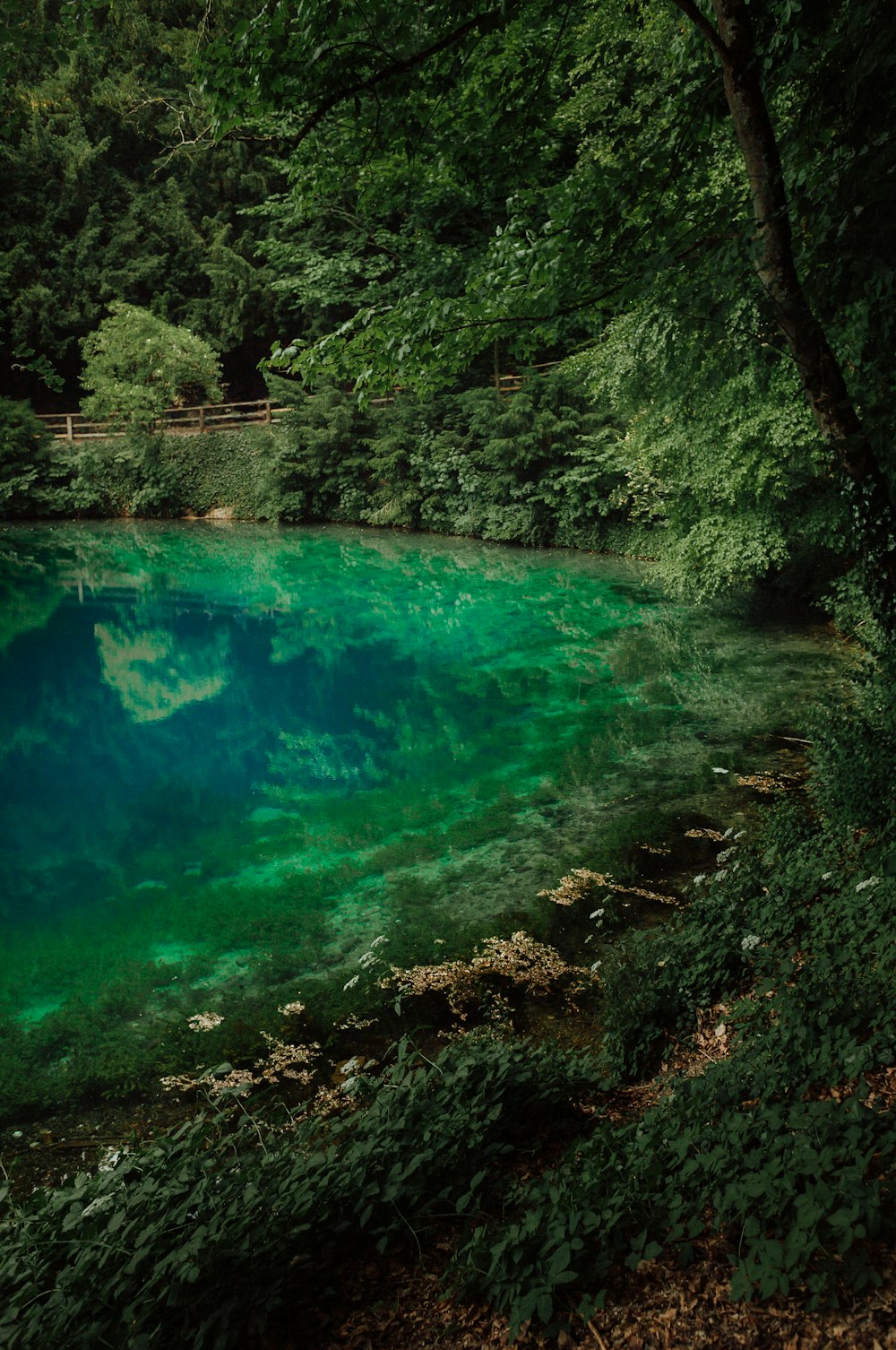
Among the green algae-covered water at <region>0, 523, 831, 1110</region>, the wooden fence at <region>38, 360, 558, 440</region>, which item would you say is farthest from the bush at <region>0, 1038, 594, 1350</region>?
A: the wooden fence at <region>38, 360, 558, 440</region>

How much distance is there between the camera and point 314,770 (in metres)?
10.5

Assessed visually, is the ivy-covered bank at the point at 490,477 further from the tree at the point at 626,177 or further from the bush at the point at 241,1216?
the bush at the point at 241,1216

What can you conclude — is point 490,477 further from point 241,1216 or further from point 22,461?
point 241,1216

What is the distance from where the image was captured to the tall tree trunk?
12.0ft

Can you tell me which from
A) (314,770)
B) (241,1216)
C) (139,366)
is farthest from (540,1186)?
(139,366)

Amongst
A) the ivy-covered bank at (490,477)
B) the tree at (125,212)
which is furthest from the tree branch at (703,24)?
the tree at (125,212)

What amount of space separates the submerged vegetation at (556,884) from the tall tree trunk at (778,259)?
16 millimetres

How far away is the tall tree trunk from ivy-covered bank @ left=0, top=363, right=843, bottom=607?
6.67 m

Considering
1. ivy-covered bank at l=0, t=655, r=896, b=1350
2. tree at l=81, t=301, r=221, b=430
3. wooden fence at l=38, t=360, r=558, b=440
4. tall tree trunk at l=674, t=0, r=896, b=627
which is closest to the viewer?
ivy-covered bank at l=0, t=655, r=896, b=1350

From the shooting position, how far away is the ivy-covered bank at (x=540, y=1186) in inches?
94.0

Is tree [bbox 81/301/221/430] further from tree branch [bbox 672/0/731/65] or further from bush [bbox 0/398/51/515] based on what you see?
tree branch [bbox 672/0/731/65]

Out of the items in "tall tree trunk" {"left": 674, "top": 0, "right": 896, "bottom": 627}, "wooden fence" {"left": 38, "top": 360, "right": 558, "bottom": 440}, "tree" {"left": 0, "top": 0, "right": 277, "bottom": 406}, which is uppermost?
"tree" {"left": 0, "top": 0, "right": 277, "bottom": 406}

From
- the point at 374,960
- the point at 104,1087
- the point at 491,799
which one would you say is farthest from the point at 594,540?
the point at 104,1087

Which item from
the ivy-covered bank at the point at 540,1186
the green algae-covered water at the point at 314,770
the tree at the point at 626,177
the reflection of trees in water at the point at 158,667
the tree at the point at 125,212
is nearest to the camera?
the ivy-covered bank at the point at 540,1186
